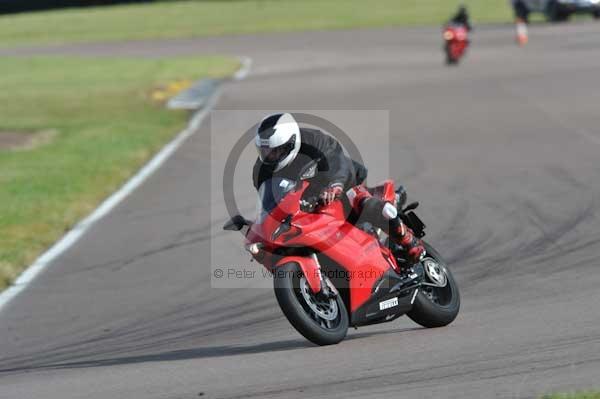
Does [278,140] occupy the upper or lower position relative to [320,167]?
upper

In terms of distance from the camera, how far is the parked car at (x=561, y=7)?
46.5m

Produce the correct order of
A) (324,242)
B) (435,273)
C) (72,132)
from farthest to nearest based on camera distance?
(72,132) < (435,273) < (324,242)

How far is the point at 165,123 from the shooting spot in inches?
904

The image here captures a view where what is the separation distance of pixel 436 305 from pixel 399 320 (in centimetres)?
66

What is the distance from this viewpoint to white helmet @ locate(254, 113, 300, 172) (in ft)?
23.5

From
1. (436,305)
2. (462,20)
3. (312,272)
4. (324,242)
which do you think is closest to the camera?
(312,272)

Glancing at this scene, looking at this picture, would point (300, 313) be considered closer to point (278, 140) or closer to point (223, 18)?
point (278, 140)

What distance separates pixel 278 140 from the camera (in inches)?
282

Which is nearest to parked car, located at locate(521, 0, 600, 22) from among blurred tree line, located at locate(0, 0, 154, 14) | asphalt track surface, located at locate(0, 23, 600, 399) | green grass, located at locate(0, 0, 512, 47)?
green grass, located at locate(0, 0, 512, 47)

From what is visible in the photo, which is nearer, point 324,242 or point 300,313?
point 300,313

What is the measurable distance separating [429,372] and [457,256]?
4139 mm

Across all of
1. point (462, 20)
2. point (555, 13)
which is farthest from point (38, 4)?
→ point (462, 20)

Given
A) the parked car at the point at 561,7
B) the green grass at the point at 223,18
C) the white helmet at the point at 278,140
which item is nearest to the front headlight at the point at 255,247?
the white helmet at the point at 278,140

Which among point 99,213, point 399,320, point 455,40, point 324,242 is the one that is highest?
point 324,242
